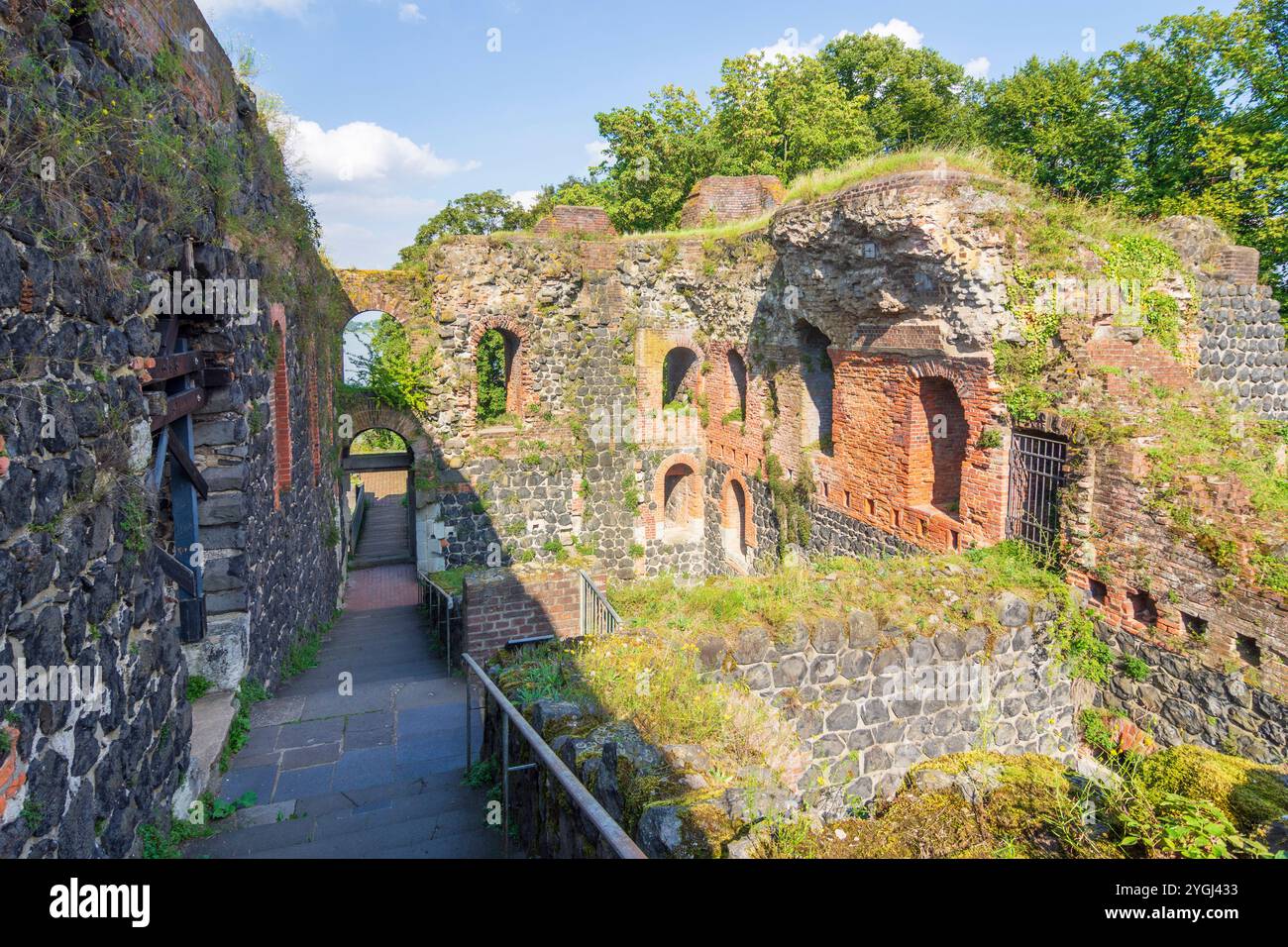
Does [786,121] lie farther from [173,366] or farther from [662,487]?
[173,366]

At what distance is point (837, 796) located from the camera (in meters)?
6.23

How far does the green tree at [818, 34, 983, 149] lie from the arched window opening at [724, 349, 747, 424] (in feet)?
60.1

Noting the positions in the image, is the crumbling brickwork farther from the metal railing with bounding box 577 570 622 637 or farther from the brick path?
the metal railing with bounding box 577 570 622 637

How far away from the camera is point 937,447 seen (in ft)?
34.6

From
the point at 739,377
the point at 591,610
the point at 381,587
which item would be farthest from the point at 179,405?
the point at 739,377

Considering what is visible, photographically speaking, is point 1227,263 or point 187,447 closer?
point 187,447

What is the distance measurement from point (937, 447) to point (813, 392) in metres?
3.00

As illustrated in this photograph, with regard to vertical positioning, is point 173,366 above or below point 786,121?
below

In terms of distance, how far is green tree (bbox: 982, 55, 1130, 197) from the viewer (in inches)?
894

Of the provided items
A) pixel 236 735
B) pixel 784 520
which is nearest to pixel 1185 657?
pixel 784 520

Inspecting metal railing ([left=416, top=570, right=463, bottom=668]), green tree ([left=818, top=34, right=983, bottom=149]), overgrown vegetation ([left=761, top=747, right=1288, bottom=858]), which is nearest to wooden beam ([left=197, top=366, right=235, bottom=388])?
metal railing ([left=416, top=570, right=463, bottom=668])

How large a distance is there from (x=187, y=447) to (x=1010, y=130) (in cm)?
2694

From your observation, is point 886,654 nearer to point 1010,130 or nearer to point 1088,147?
point 1088,147

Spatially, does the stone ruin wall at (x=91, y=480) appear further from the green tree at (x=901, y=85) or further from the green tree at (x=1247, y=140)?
the green tree at (x=901, y=85)
